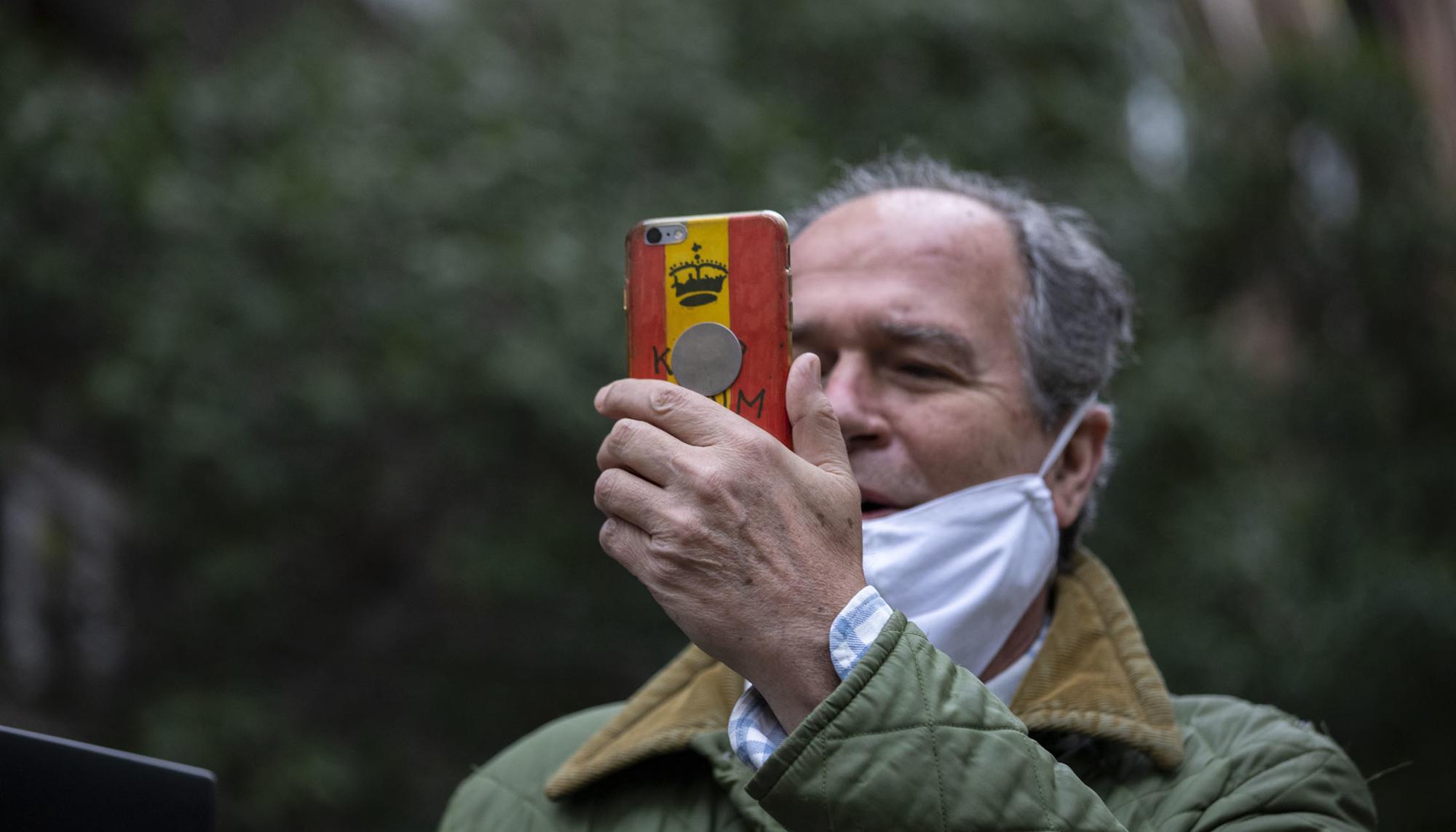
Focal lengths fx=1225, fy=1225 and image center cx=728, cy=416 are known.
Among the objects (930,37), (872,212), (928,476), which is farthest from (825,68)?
(928,476)

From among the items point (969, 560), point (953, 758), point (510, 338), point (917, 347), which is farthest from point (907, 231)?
point (510, 338)

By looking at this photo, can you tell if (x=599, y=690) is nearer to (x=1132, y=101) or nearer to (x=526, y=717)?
(x=526, y=717)

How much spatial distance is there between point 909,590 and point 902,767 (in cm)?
56

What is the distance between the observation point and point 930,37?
6047 millimetres

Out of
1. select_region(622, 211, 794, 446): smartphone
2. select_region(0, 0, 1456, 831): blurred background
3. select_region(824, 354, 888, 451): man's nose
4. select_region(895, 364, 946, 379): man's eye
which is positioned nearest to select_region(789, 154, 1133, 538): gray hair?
select_region(895, 364, 946, 379): man's eye

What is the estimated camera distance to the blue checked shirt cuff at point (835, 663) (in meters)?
1.44

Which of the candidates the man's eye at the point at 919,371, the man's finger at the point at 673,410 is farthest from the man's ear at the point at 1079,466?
the man's finger at the point at 673,410

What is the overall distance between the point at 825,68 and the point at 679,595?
5.04m

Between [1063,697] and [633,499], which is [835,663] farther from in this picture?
[1063,697]

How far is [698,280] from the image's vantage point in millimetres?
1703

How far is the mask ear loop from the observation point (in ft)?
7.51

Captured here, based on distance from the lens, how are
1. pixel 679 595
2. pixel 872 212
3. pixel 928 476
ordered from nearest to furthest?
pixel 679 595 → pixel 928 476 → pixel 872 212

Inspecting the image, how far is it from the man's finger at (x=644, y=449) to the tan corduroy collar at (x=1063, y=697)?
2.30 ft

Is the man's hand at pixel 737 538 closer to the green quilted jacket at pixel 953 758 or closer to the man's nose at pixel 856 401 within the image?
the green quilted jacket at pixel 953 758
